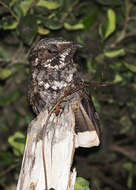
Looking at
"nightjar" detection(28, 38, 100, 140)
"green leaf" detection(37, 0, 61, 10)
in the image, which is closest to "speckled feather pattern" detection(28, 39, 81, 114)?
"nightjar" detection(28, 38, 100, 140)

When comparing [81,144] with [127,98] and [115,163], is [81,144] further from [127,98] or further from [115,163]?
[115,163]

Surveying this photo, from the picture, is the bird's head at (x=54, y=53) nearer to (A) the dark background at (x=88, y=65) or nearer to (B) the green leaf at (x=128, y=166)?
Answer: (A) the dark background at (x=88, y=65)

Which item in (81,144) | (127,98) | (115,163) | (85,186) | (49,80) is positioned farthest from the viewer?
(115,163)

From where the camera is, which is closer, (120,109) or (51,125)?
(51,125)

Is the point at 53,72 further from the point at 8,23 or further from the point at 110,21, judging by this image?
the point at 110,21

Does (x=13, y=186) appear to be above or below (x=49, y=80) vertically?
below

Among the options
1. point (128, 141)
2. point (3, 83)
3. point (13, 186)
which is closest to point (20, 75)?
point (3, 83)

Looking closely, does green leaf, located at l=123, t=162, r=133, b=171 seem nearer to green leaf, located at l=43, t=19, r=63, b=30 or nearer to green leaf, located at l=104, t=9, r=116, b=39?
green leaf, located at l=104, t=9, r=116, b=39
